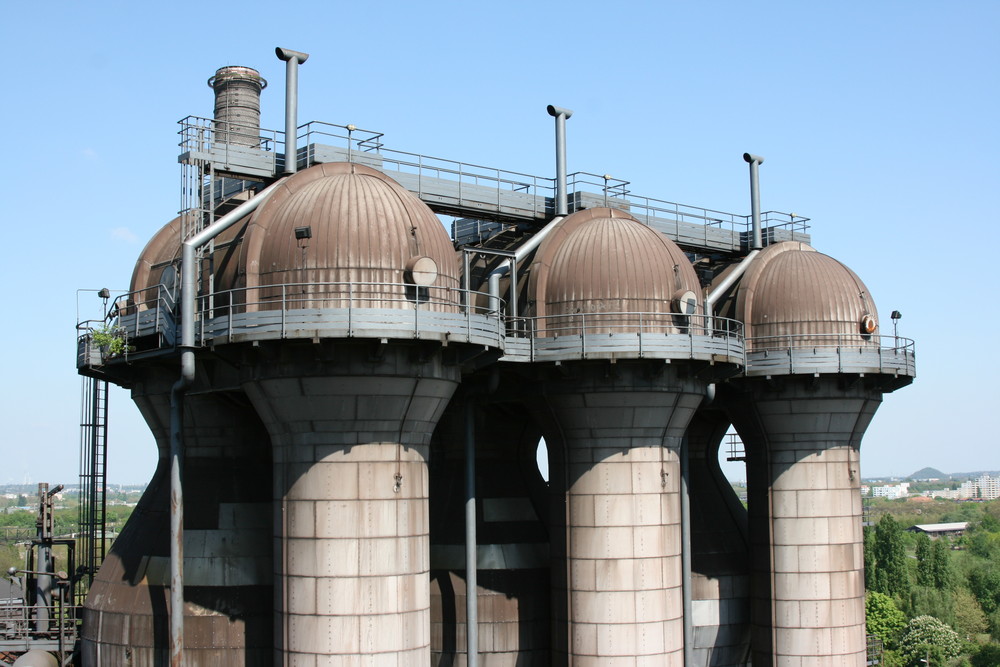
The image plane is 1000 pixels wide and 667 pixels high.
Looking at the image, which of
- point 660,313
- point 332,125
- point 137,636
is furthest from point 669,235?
point 137,636

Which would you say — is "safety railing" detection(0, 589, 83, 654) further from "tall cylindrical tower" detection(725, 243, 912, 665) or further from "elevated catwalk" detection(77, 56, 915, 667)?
"tall cylindrical tower" detection(725, 243, 912, 665)

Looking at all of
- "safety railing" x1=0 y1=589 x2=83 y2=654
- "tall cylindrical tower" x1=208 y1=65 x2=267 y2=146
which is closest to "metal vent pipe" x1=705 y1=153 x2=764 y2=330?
"tall cylindrical tower" x1=208 y1=65 x2=267 y2=146

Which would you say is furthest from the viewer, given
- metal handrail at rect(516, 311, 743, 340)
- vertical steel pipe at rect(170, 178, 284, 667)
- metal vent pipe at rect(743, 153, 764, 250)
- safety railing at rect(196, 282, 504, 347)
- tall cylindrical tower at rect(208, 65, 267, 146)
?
metal vent pipe at rect(743, 153, 764, 250)

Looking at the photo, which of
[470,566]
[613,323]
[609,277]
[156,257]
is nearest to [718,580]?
[470,566]

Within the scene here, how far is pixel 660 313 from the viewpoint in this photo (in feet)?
131

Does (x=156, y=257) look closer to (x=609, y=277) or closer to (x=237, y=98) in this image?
(x=237, y=98)

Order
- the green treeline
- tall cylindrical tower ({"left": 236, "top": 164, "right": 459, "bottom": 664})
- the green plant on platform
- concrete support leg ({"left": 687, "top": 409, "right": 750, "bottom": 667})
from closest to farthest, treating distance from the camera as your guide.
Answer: tall cylindrical tower ({"left": 236, "top": 164, "right": 459, "bottom": 664})
the green plant on platform
concrete support leg ({"left": 687, "top": 409, "right": 750, "bottom": 667})
the green treeline

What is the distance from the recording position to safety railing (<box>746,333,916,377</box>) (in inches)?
1801

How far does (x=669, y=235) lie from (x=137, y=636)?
27089 mm

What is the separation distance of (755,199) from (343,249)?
26490 millimetres

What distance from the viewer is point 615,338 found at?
3888 centimetres

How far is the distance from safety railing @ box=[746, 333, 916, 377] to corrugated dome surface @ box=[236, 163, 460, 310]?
17110 millimetres

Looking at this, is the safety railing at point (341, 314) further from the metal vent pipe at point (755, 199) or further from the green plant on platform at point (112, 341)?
the metal vent pipe at point (755, 199)

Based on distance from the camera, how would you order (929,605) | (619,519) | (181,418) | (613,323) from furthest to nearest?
(929,605)
(613,323)
(619,519)
(181,418)
